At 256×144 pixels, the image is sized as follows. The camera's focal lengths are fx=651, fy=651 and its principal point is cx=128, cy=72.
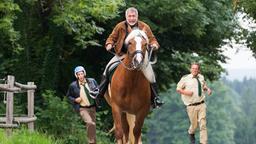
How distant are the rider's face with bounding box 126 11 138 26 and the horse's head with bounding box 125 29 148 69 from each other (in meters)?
0.38

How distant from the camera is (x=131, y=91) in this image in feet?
35.7

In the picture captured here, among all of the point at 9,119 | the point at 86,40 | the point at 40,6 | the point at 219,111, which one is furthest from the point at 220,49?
the point at 219,111

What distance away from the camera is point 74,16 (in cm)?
2020

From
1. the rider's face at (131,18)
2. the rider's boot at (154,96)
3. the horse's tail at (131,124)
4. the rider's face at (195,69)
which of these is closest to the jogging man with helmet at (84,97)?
the rider's face at (195,69)

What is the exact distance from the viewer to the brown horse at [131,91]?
414 inches

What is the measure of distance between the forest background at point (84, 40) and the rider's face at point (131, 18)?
Result: 24.8 ft

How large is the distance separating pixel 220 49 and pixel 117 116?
2164 cm

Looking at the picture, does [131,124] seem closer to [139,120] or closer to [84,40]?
[139,120]

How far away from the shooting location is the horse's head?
10.1 metres

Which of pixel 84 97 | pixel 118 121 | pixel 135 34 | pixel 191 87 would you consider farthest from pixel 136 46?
pixel 191 87

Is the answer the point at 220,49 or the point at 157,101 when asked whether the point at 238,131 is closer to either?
the point at 220,49

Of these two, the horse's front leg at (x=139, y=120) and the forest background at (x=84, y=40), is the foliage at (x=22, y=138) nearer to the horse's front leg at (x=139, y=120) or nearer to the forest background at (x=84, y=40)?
the horse's front leg at (x=139, y=120)

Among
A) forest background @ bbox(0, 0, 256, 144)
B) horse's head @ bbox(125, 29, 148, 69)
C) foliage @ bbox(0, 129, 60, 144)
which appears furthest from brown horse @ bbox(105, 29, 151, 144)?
forest background @ bbox(0, 0, 256, 144)

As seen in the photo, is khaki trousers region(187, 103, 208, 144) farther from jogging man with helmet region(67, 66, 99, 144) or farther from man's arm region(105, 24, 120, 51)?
man's arm region(105, 24, 120, 51)
